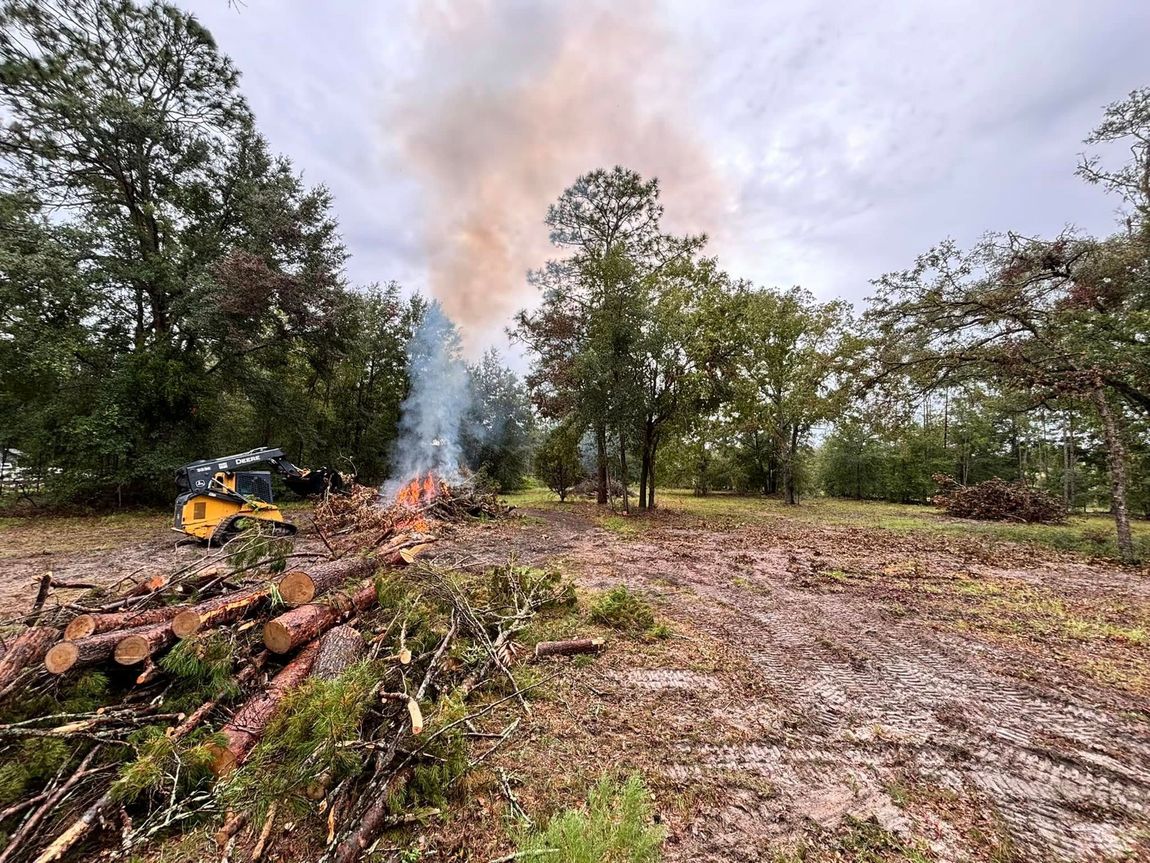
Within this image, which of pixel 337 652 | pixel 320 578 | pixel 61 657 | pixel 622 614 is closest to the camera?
pixel 61 657

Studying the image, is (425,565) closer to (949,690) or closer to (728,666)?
(728,666)

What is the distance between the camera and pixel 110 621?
3018mm

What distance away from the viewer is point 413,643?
3.66 m

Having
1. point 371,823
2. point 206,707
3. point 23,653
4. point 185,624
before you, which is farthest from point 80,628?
point 371,823

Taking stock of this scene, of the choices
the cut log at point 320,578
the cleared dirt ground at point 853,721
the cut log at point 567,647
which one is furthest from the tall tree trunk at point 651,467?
the cut log at point 567,647

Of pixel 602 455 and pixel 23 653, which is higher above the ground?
pixel 602 455

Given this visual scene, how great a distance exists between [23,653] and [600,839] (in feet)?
11.1

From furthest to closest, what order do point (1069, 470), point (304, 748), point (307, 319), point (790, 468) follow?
point (790, 468) → point (1069, 470) → point (307, 319) → point (304, 748)

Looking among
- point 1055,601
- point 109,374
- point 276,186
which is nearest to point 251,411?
point 109,374

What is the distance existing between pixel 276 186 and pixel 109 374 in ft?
26.6

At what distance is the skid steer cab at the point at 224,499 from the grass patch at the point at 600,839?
7503 mm

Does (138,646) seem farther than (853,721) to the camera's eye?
No

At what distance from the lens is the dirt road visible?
2037 millimetres

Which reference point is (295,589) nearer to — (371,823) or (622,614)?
(371,823)
